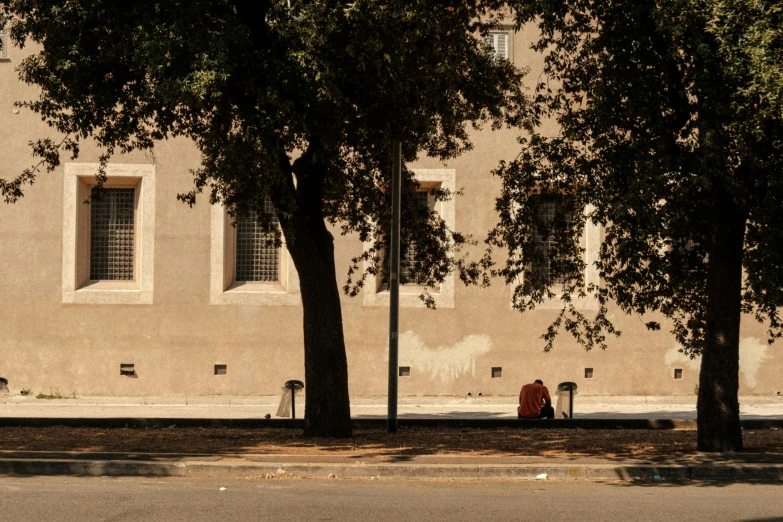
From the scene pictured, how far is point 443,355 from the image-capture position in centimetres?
2636

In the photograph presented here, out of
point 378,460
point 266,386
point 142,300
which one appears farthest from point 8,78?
point 378,460

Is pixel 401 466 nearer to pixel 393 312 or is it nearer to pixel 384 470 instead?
pixel 384 470

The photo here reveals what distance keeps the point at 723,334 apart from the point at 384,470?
4.86m

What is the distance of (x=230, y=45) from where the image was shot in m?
13.2

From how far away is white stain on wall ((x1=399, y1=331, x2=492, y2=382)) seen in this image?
26.3m

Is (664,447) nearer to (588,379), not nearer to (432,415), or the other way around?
(432,415)

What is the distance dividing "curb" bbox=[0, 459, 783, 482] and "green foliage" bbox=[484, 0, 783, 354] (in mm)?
2175

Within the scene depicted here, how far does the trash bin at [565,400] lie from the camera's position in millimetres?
20484

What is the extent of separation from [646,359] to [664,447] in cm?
1194

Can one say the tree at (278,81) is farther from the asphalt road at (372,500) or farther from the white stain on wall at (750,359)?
the white stain on wall at (750,359)

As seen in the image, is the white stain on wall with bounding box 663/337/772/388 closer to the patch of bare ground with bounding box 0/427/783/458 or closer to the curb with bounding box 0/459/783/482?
the patch of bare ground with bounding box 0/427/783/458

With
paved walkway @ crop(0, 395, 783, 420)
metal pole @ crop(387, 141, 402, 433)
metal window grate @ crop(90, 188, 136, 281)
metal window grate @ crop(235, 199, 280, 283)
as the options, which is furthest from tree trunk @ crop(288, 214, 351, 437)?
metal window grate @ crop(90, 188, 136, 281)

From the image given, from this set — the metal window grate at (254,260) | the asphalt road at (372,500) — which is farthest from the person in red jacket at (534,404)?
the metal window grate at (254,260)

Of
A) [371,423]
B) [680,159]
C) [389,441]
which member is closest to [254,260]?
[371,423]
